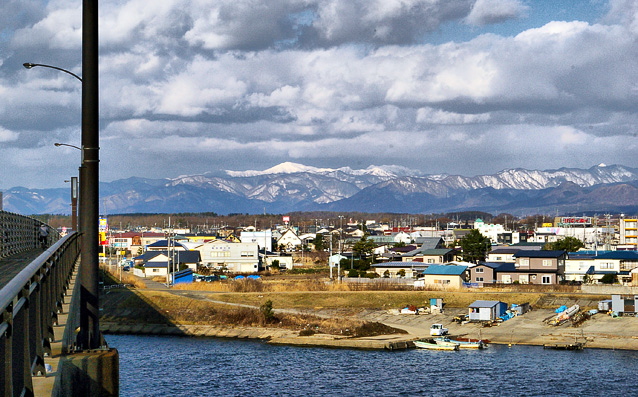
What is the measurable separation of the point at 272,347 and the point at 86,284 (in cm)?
3235

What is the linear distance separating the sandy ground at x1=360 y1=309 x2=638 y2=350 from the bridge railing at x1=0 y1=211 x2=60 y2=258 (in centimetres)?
2414

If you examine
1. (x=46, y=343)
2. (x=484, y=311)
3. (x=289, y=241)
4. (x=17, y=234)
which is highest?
(x=17, y=234)

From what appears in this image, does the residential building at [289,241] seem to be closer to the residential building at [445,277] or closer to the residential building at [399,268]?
the residential building at [399,268]

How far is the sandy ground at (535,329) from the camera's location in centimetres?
3809

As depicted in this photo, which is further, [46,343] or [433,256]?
[433,256]

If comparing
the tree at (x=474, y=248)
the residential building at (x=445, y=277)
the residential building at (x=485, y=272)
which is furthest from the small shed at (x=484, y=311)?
the tree at (x=474, y=248)

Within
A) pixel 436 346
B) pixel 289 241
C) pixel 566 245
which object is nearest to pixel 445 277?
pixel 436 346

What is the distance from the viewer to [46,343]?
5.77 metres

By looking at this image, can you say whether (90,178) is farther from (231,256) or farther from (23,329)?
(231,256)

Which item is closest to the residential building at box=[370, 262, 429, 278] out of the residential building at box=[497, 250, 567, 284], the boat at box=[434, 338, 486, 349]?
the residential building at box=[497, 250, 567, 284]

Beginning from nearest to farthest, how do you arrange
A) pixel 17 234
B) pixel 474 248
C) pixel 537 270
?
pixel 17 234
pixel 537 270
pixel 474 248

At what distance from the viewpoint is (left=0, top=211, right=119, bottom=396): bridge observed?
11.2 ft

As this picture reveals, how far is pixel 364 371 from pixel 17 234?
1796 cm

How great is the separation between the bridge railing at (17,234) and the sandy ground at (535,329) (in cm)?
2414
